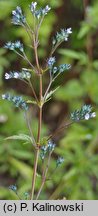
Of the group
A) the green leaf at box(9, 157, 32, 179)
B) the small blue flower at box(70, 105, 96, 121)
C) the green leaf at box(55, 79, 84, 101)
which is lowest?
the small blue flower at box(70, 105, 96, 121)

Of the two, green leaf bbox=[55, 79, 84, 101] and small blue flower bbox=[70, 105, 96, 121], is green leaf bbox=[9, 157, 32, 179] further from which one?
small blue flower bbox=[70, 105, 96, 121]

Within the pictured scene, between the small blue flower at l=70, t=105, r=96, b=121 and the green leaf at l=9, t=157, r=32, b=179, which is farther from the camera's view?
the green leaf at l=9, t=157, r=32, b=179

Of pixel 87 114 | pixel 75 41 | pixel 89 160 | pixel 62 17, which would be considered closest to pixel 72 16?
pixel 62 17

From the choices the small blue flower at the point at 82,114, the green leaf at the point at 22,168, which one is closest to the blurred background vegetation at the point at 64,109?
the green leaf at the point at 22,168

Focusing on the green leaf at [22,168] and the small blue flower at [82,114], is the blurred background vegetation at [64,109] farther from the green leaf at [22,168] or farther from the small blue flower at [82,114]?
the small blue flower at [82,114]

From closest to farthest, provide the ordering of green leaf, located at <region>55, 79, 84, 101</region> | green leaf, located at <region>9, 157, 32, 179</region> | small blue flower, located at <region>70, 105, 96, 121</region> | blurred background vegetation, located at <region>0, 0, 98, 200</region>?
1. small blue flower, located at <region>70, 105, 96, 121</region>
2. blurred background vegetation, located at <region>0, 0, 98, 200</region>
3. green leaf, located at <region>9, 157, 32, 179</region>
4. green leaf, located at <region>55, 79, 84, 101</region>

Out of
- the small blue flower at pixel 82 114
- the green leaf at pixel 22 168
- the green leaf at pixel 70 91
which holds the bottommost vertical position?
the small blue flower at pixel 82 114

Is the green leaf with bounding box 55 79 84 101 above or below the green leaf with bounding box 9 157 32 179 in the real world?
above

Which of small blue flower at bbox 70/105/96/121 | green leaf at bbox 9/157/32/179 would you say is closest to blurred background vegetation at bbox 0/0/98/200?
green leaf at bbox 9/157/32/179
